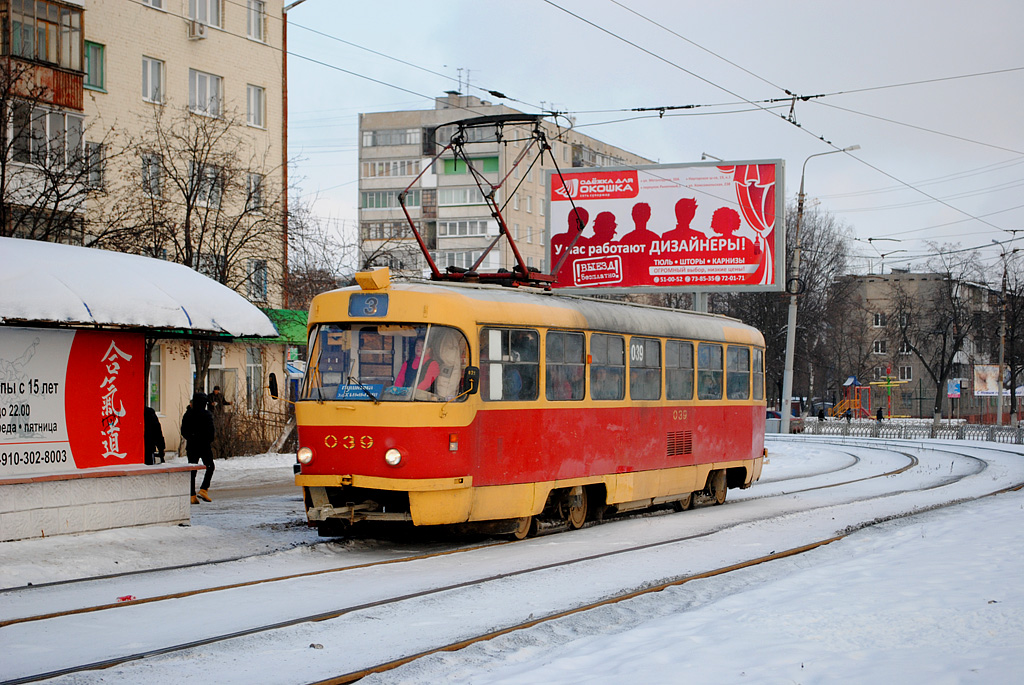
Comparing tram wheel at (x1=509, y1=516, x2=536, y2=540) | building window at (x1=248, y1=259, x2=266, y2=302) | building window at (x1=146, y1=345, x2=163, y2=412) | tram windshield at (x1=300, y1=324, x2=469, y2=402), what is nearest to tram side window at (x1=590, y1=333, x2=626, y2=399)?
tram wheel at (x1=509, y1=516, x2=536, y2=540)

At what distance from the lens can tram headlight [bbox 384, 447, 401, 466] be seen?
38.3 feet

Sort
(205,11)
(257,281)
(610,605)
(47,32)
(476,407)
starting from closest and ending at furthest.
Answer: (610,605)
(476,407)
(47,32)
(257,281)
(205,11)

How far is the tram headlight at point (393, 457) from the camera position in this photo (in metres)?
11.7

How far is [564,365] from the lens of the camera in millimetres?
13867

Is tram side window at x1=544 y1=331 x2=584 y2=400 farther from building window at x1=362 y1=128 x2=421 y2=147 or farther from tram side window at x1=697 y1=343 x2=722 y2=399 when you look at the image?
building window at x1=362 y1=128 x2=421 y2=147

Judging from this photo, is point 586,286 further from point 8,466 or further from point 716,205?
point 8,466

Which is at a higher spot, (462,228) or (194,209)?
(462,228)

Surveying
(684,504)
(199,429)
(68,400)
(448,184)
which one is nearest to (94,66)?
(199,429)

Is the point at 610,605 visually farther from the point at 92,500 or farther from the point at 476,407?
the point at 92,500

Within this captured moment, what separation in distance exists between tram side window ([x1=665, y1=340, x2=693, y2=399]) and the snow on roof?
219 inches

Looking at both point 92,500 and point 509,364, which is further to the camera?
point 509,364

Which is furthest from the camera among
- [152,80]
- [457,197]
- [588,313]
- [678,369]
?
[457,197]

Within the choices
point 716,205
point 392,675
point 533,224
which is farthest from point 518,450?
point 533,224

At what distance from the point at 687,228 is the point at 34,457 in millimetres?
20246
